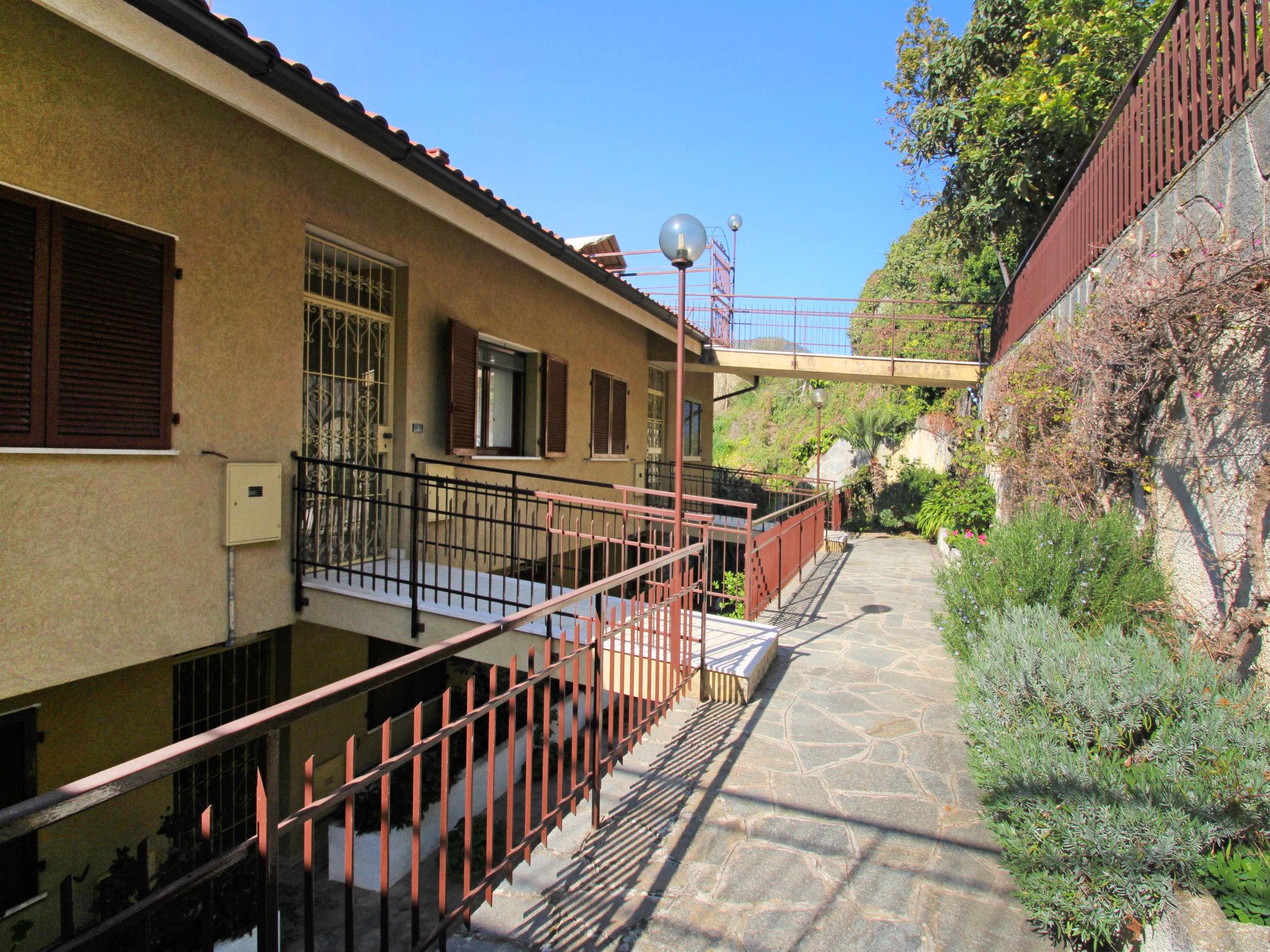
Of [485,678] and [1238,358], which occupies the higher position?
[1238,358]

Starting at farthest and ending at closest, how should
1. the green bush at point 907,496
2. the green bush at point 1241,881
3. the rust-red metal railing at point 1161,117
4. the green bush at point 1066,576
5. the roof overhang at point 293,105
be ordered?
the green bush at point 907,496 → the green bush at point 1066,576 → the rust-red metal railing at point 1161,117 → the roof overhang at point 293,105 → the green bush at point 1241,881

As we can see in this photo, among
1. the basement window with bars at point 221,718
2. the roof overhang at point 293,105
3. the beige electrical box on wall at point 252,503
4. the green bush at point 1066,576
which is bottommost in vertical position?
the basement window with bars at point 221,718

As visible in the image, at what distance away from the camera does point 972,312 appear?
1680cm

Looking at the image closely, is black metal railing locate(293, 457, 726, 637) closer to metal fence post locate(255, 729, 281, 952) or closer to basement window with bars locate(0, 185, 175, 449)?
basement window with bars locate(0, 185, 175, 449)

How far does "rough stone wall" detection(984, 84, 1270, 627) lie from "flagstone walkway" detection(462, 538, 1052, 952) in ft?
6.18

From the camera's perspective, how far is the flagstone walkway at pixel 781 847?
8.93 ft

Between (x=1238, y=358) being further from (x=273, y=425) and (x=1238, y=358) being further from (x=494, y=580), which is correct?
(x=273, y=425)

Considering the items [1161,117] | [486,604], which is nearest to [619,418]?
[486,604]

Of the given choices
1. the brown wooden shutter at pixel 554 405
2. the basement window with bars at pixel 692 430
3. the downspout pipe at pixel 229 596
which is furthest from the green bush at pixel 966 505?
the downspout pipe at pixel 229 596

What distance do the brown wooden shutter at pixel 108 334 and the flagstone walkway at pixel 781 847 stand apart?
3414 millimetres

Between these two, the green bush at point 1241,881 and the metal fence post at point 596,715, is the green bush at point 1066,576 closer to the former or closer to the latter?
the green bush at point 1241,881

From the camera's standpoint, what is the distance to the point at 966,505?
11.5 meters

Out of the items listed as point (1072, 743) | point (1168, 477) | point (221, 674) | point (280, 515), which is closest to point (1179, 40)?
point (1168, 477)

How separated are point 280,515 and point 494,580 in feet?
6.62
